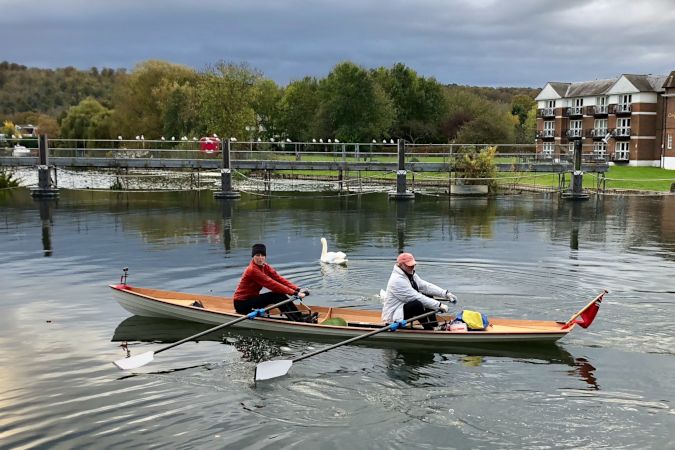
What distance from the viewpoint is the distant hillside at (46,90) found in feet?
551

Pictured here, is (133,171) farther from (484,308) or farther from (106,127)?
(484,308)

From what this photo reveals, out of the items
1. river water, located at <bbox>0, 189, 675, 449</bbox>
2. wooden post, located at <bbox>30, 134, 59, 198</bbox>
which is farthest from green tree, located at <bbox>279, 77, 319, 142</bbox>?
river water, located at <bbox>0, 189, 675, 449</bbox>

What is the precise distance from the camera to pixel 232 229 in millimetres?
29297

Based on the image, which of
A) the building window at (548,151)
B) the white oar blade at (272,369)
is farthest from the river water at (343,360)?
the building window at (548,151)

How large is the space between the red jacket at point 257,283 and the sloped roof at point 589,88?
8126 cm

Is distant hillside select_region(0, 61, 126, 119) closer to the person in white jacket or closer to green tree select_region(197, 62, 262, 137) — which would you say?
green tree select_region(197, 62, 262, 137)

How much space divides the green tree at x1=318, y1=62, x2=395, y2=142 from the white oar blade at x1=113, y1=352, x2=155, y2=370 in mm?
70195

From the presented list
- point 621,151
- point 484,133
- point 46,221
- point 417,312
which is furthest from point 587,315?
point 621,151

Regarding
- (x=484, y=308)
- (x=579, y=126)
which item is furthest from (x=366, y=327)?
(x=579, y=126)

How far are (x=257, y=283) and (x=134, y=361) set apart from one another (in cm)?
303

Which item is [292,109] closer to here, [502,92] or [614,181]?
[614,181]

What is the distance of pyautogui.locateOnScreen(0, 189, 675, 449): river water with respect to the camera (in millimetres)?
9312

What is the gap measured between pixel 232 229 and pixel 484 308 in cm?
1626

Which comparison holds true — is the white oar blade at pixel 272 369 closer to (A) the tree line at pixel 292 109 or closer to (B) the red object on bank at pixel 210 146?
(B) the red object on bank at pixel 210 146
